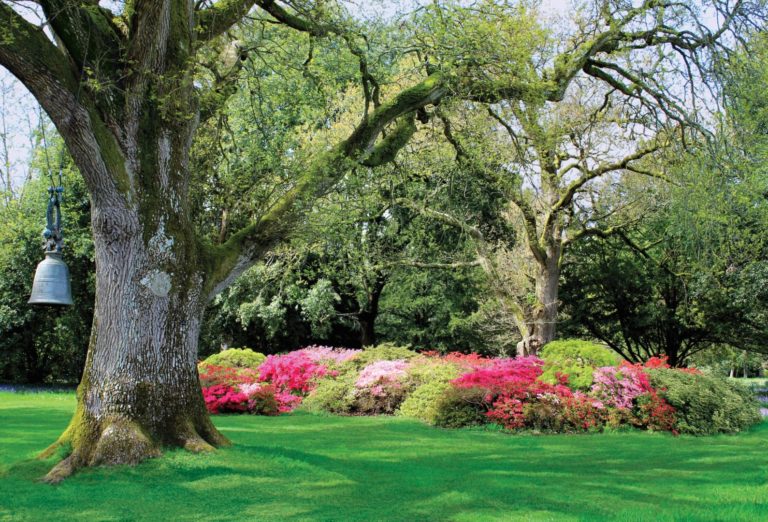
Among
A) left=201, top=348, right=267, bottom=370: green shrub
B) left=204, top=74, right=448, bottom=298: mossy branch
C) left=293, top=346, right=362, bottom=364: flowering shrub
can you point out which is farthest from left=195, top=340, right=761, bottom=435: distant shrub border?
left=204, top=74, right=448, bottom=298: mossy branch

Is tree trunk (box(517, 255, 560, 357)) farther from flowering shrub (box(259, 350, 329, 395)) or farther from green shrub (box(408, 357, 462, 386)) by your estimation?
flowering shrub (box(259, 350, 329, 395))

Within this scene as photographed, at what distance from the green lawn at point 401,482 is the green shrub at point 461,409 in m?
2.01

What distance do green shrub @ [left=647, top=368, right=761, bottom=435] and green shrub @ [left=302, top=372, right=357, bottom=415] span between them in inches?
264

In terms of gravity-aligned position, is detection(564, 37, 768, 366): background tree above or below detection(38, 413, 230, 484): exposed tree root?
above

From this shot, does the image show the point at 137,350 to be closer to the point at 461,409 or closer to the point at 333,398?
the point at 461,409

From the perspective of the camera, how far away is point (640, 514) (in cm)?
603

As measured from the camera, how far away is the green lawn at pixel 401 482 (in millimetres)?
6195

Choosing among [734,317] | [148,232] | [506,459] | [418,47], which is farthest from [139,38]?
[734,317]

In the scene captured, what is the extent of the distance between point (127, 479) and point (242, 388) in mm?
9102

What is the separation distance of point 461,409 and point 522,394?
1247 millimetres

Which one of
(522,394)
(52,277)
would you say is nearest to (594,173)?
(522,394)

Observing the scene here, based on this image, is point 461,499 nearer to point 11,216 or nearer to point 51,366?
point 11,216

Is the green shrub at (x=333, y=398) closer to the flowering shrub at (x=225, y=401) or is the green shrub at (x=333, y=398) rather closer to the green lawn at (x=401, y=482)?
the flowering shrub at (x=225, y=401)

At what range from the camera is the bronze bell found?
7.41 m
